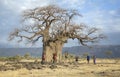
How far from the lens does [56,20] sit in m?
53.3

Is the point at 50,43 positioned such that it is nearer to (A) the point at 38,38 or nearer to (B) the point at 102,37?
(A) the point at 38,38

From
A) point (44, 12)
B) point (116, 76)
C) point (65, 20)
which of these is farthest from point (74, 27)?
point (116, 76)

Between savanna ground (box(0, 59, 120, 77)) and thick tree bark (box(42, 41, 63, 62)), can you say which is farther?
thick tree bark (box(42, 41, 63, 62))

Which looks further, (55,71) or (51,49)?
(51,49)

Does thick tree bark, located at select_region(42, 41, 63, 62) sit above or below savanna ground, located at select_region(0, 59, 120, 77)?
above

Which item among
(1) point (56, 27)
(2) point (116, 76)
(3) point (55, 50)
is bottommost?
(2) point (116, 76)

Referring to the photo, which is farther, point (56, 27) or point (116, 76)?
point (56, 27)

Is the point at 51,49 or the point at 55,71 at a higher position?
the point at 51,49

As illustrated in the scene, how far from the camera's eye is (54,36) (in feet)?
177

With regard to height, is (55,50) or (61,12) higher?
(61,12)

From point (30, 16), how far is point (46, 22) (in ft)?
8.87

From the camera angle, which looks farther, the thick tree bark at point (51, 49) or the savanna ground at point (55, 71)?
the thick tree bark at point (51, 49)

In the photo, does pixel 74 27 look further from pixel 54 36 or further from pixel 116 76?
pixel 116 76

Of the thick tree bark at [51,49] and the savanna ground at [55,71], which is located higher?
the thick tree bark at [51,49]
